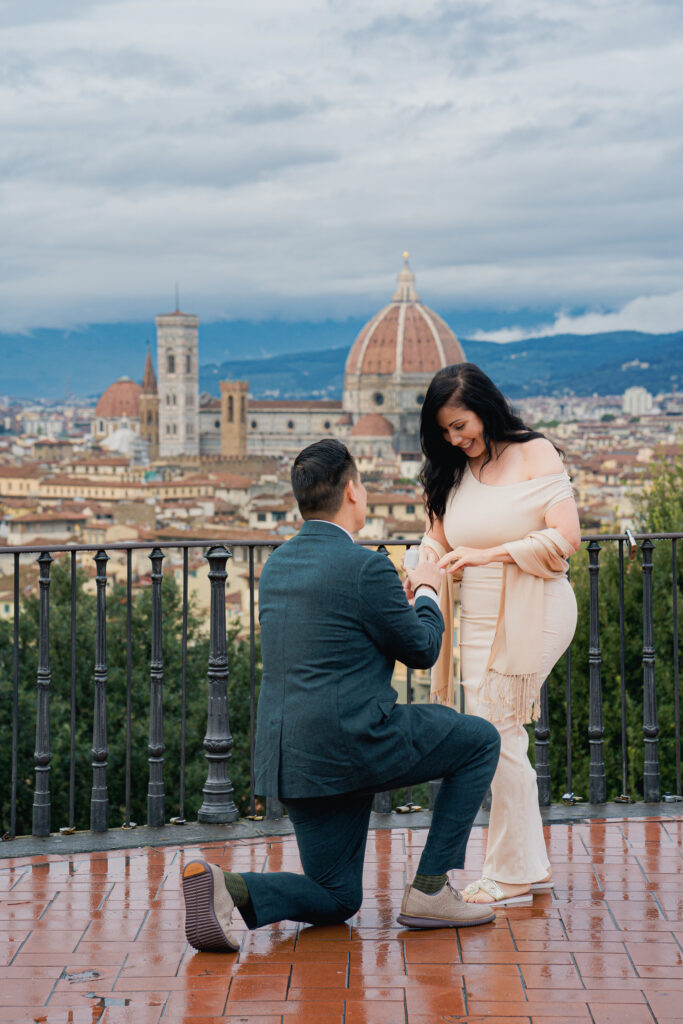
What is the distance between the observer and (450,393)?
9.17 ft

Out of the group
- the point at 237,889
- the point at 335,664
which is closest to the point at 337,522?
the point at 335,664

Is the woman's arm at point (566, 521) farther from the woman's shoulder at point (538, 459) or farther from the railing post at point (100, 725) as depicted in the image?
the railing post at point (100, 725)

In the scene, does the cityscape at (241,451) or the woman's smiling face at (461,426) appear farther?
the cityscape at (241,451)

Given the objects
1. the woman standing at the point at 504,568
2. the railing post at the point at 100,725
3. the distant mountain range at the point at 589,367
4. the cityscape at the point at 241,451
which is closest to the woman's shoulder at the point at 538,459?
the woman standing at the point at 504,568

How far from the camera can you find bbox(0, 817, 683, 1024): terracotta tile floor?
2.31 metres

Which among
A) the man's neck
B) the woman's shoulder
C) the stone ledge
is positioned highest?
the woman's shoulder

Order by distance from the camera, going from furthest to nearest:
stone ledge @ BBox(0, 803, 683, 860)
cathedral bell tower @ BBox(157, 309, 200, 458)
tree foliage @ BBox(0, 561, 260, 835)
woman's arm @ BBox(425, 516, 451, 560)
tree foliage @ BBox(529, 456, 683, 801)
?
cathedral bell tower @ BBox(157, 309, 200, 458) < tree foliage @ BBox(0, 561, 260, 835) < tree foliage @ BBox(529, 456, 683, 801) < stone ledge @ BBox(0, 803, 683, 860) < woman's arm @ BBox(425, 516, 451, 560)

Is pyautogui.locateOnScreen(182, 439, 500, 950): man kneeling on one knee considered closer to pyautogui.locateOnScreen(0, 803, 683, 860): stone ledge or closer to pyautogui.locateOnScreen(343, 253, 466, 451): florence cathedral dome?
pyautogui.locateOnScreen(0, 803, 683, 860): stone ledge

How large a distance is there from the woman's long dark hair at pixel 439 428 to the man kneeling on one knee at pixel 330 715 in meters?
0.36

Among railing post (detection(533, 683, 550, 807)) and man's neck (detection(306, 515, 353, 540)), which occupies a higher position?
man's neck (detection(306, 515, 353, 540))

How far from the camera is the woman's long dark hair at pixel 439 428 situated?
280 cm

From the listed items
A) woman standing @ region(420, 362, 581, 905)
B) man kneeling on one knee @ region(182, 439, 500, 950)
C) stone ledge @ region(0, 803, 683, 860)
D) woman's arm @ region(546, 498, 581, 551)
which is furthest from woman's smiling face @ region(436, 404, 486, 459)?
stone ledge @ region(0, 803, 683, 860)

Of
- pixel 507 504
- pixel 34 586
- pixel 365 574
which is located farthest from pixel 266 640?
pixel 34 586

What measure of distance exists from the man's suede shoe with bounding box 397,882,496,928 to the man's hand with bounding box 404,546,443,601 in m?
0.65
